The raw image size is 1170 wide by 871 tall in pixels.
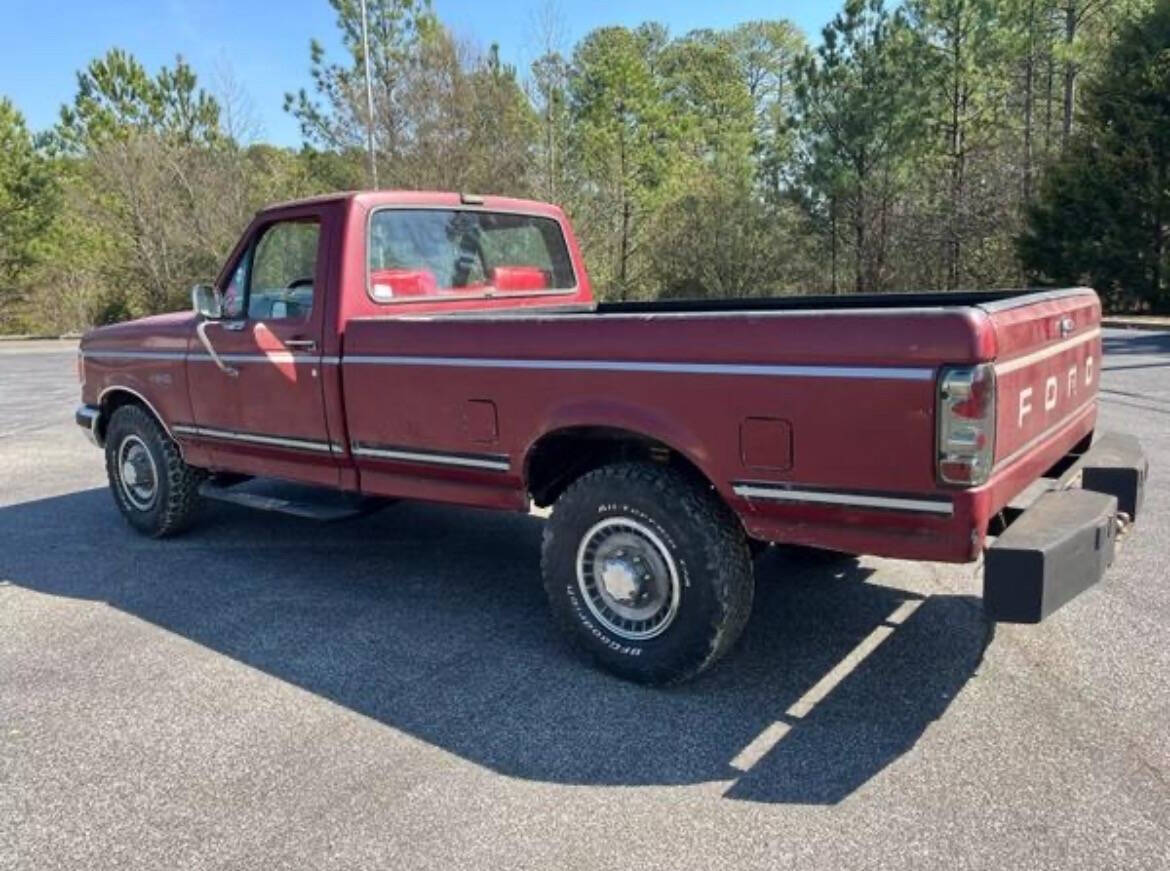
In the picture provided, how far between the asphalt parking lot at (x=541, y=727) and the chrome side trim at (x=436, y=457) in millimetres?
798

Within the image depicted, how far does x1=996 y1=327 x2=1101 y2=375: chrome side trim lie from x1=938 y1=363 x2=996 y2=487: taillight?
0.14m

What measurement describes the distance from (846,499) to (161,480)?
4555 millimetres

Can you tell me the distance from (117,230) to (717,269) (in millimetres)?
17321

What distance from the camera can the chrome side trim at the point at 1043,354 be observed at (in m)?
2.99

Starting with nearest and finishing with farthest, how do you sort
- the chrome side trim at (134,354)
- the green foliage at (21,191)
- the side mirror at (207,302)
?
the side mirror at (207,302)
the chrome side trim at (134,354)
the green foliage at (21,191)

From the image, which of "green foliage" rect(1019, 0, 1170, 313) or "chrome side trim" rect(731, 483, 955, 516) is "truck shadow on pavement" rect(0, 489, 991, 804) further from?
"green foliage" rect(1019, 0, 1170, 313)

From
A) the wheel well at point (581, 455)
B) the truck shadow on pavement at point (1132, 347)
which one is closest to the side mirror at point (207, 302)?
the wheel well at point (581, 455)

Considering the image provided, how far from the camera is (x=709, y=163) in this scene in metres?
27.8

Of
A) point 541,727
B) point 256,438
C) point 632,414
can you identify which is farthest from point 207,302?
point 541,727

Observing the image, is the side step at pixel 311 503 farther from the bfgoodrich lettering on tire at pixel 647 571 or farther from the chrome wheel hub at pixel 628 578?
the chrome wheel hub at pixel 628 578

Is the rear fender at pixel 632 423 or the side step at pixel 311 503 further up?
the rear fender at pixel 632 423

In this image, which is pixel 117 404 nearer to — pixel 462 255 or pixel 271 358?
pixel 271 358

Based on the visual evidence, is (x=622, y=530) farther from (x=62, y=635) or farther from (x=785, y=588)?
(x=62, y=635)

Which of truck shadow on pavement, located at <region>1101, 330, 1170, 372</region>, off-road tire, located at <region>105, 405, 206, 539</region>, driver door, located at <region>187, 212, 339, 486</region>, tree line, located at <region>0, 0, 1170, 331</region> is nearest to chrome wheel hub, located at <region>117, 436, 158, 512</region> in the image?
off-road tire, located at <region>105, 405, 206, 539</region>
